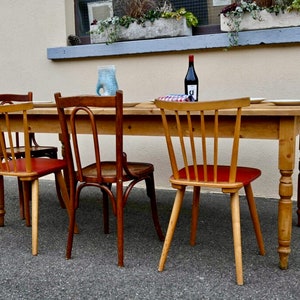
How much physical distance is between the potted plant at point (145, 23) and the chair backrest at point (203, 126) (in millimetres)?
1647

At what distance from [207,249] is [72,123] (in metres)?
0.99

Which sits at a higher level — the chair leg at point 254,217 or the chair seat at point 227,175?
the chair seat at point 227,175

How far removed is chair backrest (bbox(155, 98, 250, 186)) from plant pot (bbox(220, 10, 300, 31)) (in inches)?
57.6

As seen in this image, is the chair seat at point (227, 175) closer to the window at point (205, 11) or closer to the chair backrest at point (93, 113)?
the chair backrest at point (93, 113)

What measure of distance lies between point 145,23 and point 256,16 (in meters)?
0.92

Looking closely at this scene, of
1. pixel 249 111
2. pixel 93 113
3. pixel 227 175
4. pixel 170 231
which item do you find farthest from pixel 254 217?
pixel 93 113

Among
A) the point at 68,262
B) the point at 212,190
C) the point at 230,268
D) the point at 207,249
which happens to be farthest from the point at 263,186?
the point at 68,262

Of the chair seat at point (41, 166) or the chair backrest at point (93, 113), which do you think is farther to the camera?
the chair seat at point (41, 166)

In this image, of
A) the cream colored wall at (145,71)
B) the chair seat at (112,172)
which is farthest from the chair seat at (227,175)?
the cream colored wall at (145,71)

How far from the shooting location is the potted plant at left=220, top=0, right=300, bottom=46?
11.2 feet

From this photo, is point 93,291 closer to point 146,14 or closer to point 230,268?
point 230,268

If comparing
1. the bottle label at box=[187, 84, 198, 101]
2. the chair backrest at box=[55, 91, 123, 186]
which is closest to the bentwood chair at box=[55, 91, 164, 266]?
the chair backrest at box=[55, 91, 123, 186]

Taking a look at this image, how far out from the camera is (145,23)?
3965 millimetres

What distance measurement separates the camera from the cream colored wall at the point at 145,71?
11.8 ft
